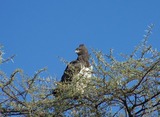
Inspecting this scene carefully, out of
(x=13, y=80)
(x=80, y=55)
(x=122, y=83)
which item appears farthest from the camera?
(x=80, y=55)

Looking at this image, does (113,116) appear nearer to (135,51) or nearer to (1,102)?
(135,51)

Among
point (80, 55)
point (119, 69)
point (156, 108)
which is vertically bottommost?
point (156, 108)

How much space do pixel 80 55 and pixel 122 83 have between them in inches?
145

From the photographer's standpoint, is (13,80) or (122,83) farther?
(13,80)

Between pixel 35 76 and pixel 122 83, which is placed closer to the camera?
pixel 122 83

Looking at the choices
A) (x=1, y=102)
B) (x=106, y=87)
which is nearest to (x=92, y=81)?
(x=106, y=87)

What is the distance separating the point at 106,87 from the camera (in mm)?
4703

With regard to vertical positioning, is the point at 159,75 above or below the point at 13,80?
below

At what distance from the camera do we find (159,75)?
15.4 feet

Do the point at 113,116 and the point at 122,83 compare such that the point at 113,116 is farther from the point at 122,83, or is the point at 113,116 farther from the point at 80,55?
the point at 80,55

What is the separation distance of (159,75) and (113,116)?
604 mm

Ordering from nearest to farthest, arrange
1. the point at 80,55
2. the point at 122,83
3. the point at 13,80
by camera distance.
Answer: the point at 122,83, the point at 13,80, the point at 80,55

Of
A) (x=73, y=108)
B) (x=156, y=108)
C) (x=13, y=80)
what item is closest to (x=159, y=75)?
(x=156, y=108)

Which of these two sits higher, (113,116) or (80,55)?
(80,55)
